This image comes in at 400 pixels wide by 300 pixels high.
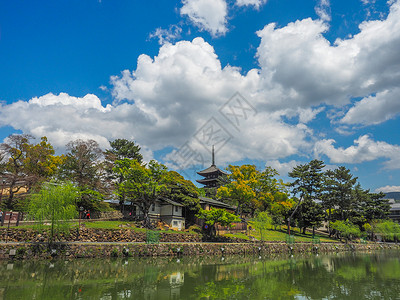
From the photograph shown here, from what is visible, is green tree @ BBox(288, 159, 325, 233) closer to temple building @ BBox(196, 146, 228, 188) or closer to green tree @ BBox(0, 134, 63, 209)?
temple building @ BBox(196, 146, 228, 188)

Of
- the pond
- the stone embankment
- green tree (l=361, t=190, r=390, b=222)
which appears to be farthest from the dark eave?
green tree (l=361, t=190, r=390, b=222)

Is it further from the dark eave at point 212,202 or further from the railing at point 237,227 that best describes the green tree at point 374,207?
the railing at point 237,227

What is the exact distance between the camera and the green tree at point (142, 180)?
98.5ft

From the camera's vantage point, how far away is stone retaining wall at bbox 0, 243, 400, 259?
→ 19.0m

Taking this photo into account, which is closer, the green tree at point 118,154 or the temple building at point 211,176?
the green tree at point 118,154

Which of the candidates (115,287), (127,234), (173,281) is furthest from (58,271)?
(127,234)

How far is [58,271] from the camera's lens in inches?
574

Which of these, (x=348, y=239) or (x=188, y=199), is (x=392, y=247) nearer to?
(x=348, y=239)

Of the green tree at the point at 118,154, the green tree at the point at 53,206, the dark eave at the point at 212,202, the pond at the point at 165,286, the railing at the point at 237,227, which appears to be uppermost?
the green tree at the point at 118,154

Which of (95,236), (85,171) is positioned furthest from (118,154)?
(95,236)

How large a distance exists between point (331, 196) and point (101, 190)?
4134 centimetres

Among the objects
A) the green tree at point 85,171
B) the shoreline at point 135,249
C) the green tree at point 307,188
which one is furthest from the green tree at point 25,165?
the green tree at point 307,188

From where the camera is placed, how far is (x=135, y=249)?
23719 mm

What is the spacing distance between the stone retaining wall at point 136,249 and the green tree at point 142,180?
596cm
